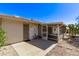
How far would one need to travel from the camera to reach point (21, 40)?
10703mm

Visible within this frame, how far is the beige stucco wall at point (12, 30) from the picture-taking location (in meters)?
8.77

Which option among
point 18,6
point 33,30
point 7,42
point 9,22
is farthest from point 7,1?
point 33,30

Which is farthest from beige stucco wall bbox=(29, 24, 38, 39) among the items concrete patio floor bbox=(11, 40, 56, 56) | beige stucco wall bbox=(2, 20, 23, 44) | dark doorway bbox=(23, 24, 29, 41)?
concrete patio floor bbox=(11, 40, 56, 56)

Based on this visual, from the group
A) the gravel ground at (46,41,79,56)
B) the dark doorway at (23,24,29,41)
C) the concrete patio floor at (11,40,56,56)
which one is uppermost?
the dark doorway at (23,24,29,41)

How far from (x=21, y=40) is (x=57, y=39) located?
348cm

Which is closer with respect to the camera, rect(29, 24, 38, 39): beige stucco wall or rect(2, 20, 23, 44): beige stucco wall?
rect(2, 20, 23, 44): beige stucco wall

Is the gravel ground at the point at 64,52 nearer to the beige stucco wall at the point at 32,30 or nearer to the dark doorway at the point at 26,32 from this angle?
the dark doorway at the point at 26,32

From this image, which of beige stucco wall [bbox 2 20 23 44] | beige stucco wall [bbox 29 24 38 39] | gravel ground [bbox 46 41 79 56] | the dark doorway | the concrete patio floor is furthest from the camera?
beige stucco wall [bbox 29 24 38 39]

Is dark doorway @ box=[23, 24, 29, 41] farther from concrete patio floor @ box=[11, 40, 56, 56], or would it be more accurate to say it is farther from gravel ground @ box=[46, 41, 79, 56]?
gravel ground @ box=[46, 41, 79, 56]

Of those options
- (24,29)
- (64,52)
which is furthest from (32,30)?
(64,52)

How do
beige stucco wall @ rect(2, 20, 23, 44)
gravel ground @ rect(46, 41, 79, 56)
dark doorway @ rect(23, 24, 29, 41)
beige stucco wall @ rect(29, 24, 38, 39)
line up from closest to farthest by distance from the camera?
gravel ground @ rect(46, 41, 79, 56) < beige stucco wall @ rect(2, 20, 23, 44) < dark doorway @ rect(23, 24, 29, 41) < beige stucco wall @ rect(29, 24, 38, 39)

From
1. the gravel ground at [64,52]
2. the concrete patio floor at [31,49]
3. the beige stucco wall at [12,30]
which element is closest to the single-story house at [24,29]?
the beige stucco wall at [12,30]

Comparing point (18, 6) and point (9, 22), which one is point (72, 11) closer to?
point (18, 6)

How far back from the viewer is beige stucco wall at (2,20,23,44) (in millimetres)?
8771
